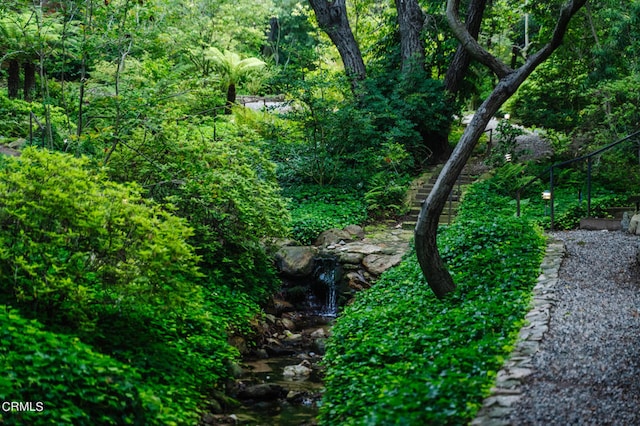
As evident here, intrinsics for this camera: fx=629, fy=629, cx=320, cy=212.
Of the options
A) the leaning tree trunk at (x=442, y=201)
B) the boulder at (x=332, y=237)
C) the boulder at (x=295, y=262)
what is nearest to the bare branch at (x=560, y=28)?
the leaning tree trunk at (x=442, y=201)

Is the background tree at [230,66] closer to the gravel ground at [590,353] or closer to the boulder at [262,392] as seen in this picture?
the boulder at [262,392]

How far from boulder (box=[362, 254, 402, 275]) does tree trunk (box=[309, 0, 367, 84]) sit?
7.21 m

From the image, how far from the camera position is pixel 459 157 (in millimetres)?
7855

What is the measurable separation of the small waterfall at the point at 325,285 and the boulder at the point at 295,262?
0.62 feet

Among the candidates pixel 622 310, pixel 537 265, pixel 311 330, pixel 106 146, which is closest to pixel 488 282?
pixel 537 265

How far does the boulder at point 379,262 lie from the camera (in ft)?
38.6

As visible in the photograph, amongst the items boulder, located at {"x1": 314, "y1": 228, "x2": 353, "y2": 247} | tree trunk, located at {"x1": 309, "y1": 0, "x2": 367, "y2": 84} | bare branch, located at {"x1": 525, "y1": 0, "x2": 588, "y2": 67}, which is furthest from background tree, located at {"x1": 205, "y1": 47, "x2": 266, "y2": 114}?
bare branch, located at {"x1": 525, "y1": 0, "x2": 588, "y2": 67}

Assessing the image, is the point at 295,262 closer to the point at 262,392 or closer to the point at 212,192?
the point at 212,192

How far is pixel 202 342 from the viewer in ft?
24.7

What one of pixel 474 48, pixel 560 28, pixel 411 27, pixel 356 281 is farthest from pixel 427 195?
pixel 560 28

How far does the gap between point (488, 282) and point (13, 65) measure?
13.9 m

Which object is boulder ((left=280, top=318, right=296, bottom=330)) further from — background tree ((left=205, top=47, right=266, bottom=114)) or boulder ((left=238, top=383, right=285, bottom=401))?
background tree ((left=205, top=47, right=266, bottom=114))

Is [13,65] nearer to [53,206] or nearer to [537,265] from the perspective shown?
[53,206]

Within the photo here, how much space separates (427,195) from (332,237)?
3.07 meters
